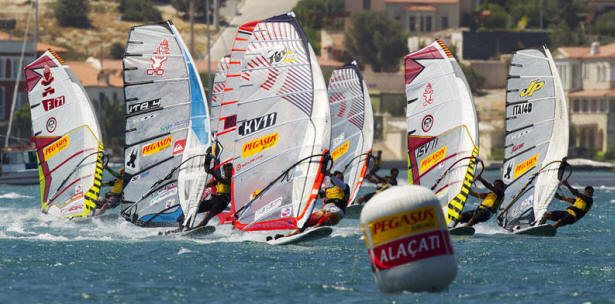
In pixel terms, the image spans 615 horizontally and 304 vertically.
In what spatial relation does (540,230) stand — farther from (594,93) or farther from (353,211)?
(594,93)

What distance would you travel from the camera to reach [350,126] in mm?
39062

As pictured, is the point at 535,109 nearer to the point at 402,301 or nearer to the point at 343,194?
the point at 343,194

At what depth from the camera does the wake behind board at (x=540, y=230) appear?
30281 millimetres

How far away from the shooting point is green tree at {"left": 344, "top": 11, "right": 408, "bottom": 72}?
142 metres

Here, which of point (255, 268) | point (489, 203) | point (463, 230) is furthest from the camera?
point (489, 203)

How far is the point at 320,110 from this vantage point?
27.8 metres

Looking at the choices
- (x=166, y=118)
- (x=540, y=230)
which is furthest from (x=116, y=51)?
(x=540, y=230)

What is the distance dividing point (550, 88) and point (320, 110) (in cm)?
640

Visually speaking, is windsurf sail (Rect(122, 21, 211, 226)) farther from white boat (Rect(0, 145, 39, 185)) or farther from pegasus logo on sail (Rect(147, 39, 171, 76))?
white boat (Rect(0, 145, 39, 185))

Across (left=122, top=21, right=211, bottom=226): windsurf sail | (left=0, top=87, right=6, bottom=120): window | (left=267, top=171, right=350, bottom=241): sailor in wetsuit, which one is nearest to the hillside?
(left=0, top=87, right=6, bottom=120): window

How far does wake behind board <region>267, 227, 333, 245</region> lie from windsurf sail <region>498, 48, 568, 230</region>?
6050 mm

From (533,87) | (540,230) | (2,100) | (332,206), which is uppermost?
(533,87)

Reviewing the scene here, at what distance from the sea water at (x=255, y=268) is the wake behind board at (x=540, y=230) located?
265 mm

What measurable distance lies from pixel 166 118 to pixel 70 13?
140582mm
